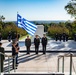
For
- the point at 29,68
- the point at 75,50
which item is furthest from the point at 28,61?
the point at 75,50

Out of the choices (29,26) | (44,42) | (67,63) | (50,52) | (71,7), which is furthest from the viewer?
(71,7)

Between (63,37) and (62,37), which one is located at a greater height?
(63,37)

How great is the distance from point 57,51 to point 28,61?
16.0ft

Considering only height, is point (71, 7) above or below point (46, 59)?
above

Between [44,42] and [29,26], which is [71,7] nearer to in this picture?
[29,26]

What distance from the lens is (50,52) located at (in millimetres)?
19062

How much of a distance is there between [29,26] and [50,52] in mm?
4624

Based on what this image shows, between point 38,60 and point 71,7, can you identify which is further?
point 71,7

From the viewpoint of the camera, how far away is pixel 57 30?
1513 inches

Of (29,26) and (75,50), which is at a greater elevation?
(29,26)

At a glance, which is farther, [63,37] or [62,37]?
[62,37]

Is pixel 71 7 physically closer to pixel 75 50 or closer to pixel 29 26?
pixel 29 26

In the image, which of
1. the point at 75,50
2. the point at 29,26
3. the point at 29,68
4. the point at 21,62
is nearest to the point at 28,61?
the point at 21,62

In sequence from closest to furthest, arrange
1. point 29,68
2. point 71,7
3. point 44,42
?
point 29,68
point 44,42
point 71,7
